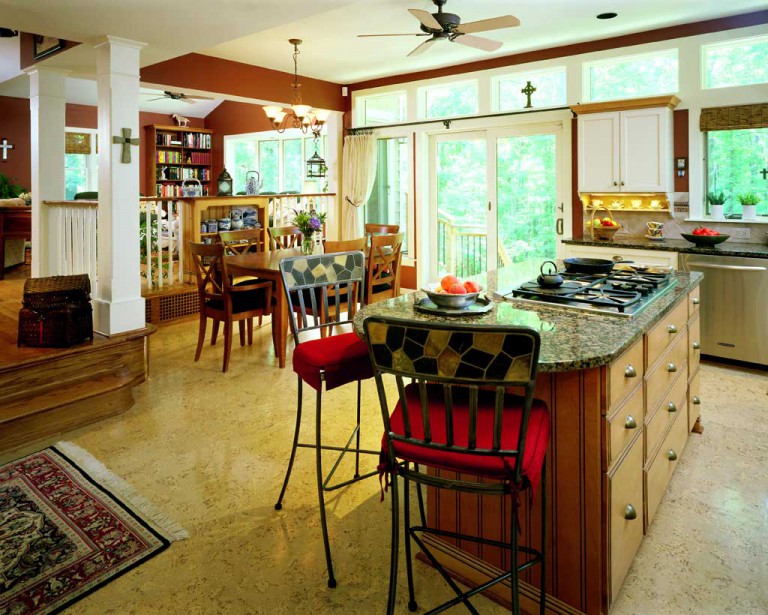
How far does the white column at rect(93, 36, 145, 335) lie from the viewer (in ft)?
12.7

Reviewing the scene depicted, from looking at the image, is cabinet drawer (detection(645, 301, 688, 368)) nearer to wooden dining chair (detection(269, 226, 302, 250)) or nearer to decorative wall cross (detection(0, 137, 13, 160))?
wooden dining chair (detection(269, 226, 302, 250))

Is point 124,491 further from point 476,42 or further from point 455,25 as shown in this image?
point 476,42

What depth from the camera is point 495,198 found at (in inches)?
268

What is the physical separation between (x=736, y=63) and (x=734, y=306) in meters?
2.28

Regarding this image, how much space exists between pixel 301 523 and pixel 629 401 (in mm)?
1391

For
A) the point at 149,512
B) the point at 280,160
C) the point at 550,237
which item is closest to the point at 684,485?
the point at 149,512

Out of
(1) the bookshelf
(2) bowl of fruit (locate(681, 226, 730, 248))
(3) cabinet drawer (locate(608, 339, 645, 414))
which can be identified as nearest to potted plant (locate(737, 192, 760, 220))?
(2) bowl of fruit (locate(681, 226, 730, 248))

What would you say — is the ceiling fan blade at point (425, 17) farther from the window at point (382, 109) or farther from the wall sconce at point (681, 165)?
the window at point (382, 109)

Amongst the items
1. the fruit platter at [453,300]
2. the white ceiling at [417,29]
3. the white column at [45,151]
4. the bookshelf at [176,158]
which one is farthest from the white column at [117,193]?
the bookshelf at [176,158]

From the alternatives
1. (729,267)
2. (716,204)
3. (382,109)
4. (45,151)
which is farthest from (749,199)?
(45,151)

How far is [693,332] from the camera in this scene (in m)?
A: 2.89

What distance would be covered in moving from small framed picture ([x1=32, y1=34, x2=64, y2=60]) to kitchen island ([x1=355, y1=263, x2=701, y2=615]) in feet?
12.6

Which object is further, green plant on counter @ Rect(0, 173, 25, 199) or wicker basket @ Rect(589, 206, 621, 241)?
green plant on counter @ Rect(0, 173, 25, 199)

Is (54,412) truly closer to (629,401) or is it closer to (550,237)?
(629,401)
